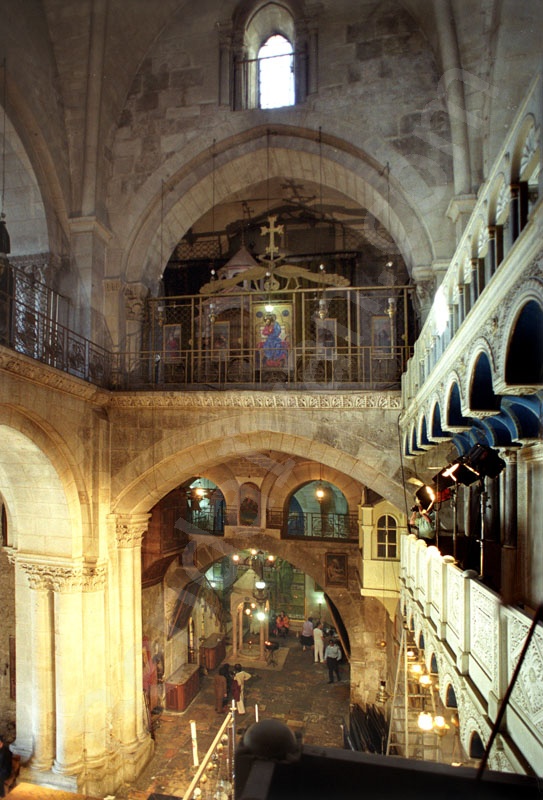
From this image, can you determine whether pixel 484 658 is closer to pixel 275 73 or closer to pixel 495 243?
pixel 495 243

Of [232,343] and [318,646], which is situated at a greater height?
[232,343]

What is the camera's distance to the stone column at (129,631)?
9445 mm

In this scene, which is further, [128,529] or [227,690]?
[227,690]

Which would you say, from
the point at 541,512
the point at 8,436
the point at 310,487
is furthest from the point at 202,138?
the point at 310,487

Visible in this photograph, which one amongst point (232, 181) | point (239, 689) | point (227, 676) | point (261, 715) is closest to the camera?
point (232, 181)

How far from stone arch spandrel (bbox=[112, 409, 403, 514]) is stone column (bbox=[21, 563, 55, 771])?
167cm

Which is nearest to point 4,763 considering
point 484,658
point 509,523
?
point 509,523

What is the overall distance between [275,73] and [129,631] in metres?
10.4

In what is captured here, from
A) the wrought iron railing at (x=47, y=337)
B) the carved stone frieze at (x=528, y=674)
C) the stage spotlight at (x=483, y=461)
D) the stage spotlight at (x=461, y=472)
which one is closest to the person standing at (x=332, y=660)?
the wrought iron railing at (x=47, y=337)

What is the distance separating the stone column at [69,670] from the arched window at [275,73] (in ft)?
29.5

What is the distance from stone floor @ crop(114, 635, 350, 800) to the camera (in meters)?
9.74

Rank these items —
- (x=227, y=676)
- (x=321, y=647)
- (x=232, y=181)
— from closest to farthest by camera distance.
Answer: (x=232, y=181)
(x=227, y=676)
(x=321, y=647)

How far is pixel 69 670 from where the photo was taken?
28.9 feet

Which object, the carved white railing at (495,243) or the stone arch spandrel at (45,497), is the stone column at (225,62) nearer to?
the stone arch spandrel at (45,497)
